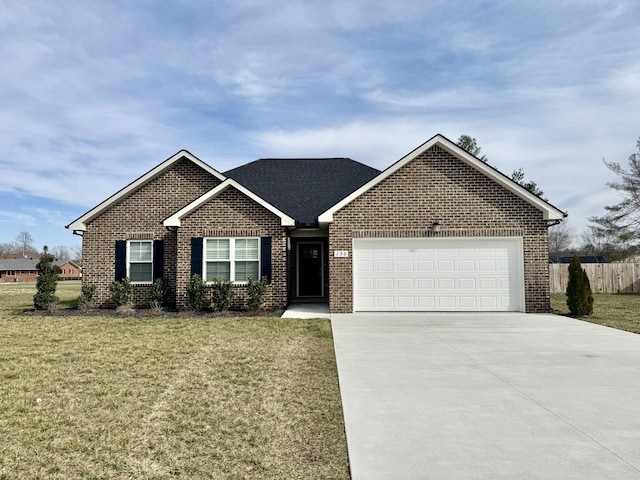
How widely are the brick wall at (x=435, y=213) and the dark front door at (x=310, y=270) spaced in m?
3.99

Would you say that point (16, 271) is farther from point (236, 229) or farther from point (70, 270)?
point (236, 229)

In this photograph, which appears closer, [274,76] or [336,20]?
[336,20]

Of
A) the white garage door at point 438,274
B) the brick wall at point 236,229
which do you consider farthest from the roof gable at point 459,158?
the brick wall at point 236,229

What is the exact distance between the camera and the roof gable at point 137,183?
589 inches

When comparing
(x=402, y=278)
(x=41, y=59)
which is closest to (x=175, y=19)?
(x=41, y=59)

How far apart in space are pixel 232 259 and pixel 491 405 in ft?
33.8

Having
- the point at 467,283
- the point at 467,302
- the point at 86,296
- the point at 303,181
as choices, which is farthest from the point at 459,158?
the point at 86,296

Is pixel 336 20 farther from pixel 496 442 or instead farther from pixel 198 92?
pixel 496 442

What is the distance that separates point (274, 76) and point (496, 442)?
11.9m

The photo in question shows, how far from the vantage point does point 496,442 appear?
3.90 m

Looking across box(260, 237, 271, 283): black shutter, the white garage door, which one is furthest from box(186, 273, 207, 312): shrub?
the white garage door

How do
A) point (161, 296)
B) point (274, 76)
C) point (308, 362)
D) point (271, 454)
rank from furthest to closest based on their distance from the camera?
point (161, 296), point (274, 76), point (308, 362), point (271, 454)

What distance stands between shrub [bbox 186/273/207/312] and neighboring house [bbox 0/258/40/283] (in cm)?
8116

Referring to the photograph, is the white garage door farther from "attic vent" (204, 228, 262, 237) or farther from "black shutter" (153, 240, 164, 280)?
"black shutter" (153, 240, 164, 280)
